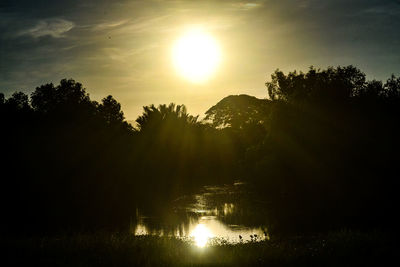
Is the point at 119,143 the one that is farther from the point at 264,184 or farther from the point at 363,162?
the point at 363,162

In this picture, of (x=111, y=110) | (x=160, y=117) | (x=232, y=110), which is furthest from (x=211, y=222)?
(x=232, y=110)

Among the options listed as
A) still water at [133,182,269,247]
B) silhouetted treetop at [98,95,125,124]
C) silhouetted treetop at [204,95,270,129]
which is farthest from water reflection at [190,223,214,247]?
silhouetted treetop at [204,95,270,129]

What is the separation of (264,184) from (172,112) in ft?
88.6

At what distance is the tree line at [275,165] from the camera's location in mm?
32812

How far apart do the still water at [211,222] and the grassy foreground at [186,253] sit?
3.20 m

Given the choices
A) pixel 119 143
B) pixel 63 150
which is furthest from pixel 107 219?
pixel 119 143

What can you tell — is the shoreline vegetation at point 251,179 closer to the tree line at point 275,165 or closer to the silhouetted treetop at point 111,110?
the tree line at point 275,165

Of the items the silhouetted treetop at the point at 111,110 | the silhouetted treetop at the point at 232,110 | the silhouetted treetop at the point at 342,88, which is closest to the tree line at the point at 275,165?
the silhouetted treetop at the point at 342,88

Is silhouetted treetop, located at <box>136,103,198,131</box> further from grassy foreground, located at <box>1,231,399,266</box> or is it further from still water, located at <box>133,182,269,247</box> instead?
grassy foreground, located at <box>1,231,399,266</box>

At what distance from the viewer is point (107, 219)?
105 ft

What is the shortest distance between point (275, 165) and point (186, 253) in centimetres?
2855

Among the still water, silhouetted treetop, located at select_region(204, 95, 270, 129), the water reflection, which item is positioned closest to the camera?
the still water

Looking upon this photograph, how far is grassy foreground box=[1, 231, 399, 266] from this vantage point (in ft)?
46.9

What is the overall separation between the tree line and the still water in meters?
1.47
